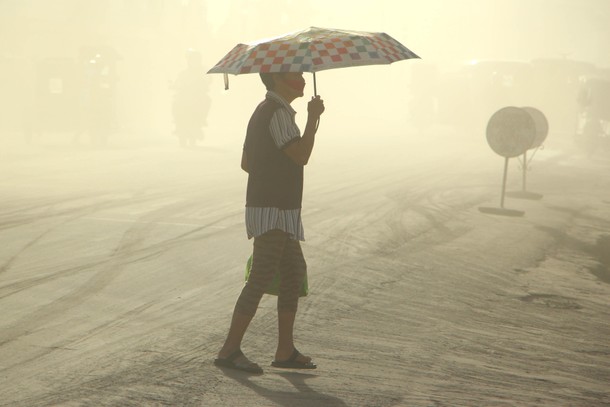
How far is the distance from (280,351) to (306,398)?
0.68 m

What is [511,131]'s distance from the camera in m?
16.0

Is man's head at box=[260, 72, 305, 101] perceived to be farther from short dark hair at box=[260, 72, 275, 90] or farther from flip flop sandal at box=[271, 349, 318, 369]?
flip flop sandal at box=[271, 349, 318, 369]

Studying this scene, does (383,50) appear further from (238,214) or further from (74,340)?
(238,214)

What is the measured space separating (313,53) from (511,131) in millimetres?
10820

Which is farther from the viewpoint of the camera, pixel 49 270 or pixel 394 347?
pixel 49 270

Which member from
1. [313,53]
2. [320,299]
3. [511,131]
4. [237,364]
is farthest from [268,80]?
[511,131]

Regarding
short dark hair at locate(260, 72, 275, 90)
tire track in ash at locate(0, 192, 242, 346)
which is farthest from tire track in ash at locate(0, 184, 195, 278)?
short dark hair at locate(260, 72, 275, 90)

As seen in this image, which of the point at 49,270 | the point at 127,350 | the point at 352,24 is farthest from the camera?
the point at 352,24

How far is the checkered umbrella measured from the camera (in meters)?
5.67

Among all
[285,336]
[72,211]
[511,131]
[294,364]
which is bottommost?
[72,211]

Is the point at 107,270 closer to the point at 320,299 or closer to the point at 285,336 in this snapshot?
the point at 320,299

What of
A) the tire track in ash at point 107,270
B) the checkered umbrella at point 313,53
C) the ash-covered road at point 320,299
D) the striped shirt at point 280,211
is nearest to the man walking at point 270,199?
the striped shirt at point 280,211

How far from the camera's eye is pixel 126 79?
40.2 m

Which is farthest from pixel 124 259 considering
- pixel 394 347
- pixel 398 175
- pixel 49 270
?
pixel 398 175
